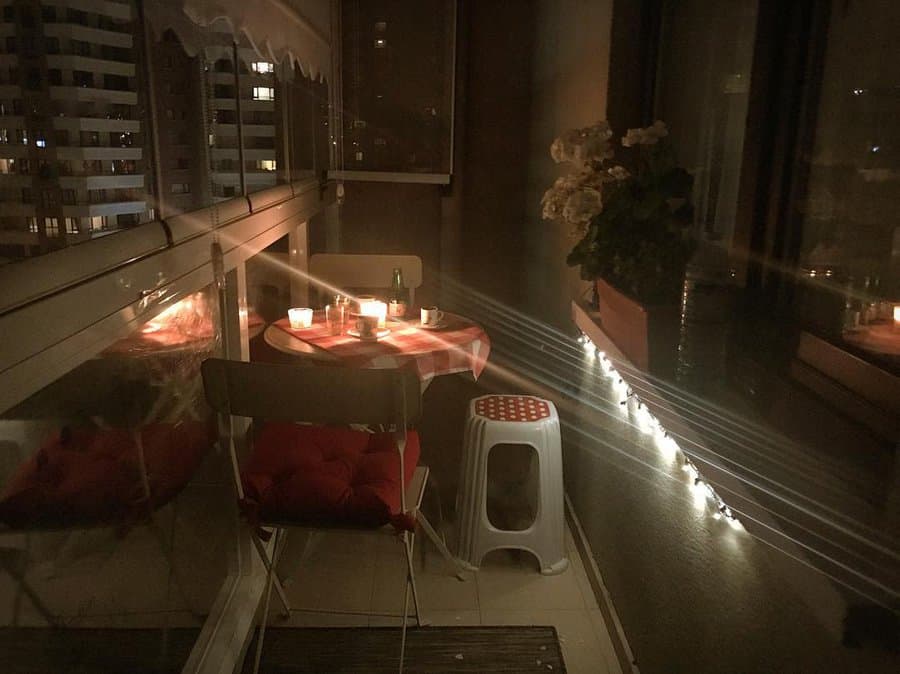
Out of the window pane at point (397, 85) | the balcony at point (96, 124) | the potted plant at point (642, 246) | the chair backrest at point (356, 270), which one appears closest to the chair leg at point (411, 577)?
the potted plant at point (642, 246)

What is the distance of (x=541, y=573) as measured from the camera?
8.40 ft

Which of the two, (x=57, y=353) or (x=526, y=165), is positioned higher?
(x=526, y=165)

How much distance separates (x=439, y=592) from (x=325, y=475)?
2.49 ft

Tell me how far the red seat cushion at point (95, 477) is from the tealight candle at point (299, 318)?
100 cm

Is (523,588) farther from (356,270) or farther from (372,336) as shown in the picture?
(356,270)

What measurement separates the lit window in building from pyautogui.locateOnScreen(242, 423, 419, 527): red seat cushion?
1399 mm

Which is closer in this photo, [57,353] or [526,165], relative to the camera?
[57,353]

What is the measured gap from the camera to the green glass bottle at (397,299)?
3.08 meters

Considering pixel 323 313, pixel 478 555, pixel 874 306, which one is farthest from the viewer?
pixel 323 313

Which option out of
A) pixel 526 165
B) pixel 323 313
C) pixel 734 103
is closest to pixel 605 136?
Result: pixel 734 103

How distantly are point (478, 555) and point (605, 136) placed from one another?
150 centimetres

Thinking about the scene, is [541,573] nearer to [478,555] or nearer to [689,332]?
[478,555]

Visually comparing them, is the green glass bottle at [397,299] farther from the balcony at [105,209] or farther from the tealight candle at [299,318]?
the balcony at [105,209]

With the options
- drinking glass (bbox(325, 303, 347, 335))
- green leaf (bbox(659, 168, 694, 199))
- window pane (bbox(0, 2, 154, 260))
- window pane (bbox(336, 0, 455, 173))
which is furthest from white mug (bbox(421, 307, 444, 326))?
window pane (bbox(336, 0, 455, 173))
